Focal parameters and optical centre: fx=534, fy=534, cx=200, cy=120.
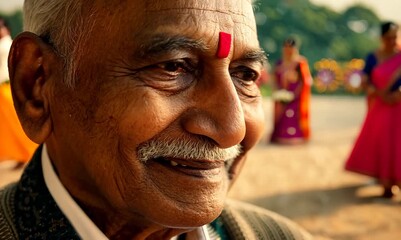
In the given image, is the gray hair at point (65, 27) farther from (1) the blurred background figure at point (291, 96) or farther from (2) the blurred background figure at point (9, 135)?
(1) the blurred background figure at point (291, 96)

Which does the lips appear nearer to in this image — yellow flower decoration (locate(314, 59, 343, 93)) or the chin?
the chin

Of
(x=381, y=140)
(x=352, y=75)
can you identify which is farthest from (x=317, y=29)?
(x=381, y=140)

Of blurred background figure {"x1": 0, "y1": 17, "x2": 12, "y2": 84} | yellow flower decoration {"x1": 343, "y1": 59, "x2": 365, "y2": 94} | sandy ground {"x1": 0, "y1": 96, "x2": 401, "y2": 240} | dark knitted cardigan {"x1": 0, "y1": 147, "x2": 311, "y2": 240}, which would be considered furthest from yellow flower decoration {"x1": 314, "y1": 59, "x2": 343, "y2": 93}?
dark knitted cardigan {"x1": 0, "y1": 147, "x2": 311, "y2": 240}

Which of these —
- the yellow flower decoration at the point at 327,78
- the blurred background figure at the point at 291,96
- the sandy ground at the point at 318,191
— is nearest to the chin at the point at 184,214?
the sandy ground at the point at 318,191

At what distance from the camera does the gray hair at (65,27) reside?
3.85 feet

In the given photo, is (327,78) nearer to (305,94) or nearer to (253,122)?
(305,94)

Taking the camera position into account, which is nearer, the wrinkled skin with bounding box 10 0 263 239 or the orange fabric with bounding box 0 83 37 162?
the wrinkled skin with bounding box 10 0 263 239

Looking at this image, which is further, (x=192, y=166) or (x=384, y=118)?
(x=384, y=118)

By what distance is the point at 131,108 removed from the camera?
113cm

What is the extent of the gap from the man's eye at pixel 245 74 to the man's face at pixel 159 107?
0.07m

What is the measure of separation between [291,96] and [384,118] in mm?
3394

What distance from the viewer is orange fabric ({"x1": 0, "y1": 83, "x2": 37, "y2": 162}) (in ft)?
22.3

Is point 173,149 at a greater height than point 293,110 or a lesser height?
greater

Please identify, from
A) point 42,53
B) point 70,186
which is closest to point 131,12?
point 42,53
